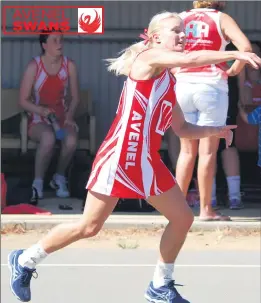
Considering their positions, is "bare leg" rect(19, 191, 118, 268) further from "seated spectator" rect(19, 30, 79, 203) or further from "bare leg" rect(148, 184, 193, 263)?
"seated spectator" rect(19, 30, 79, 203)

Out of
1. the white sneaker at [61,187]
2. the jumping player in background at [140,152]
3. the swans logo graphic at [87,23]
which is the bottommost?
the white sneaker at [61,187]

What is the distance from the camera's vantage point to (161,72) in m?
6.03

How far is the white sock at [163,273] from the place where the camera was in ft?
20.6

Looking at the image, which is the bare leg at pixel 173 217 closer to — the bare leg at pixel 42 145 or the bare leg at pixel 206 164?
the bare leg at pixel 206 164

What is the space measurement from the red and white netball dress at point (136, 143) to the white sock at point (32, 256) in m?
0.50

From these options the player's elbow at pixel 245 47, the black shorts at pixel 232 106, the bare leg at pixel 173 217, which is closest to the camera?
the bare leg at pixel 173 217

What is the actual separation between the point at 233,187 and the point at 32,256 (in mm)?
4455

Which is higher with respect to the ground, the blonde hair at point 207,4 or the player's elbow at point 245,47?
the blonde hair at point 207,4

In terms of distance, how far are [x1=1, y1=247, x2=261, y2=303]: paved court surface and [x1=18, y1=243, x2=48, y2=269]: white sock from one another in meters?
0.48

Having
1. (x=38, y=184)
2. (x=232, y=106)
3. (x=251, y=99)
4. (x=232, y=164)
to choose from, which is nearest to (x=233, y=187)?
(x=232, y=164)

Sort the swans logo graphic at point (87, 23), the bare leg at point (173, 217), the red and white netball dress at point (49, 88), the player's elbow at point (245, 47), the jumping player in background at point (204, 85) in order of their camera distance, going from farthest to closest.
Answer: the swans logo graphic at point (87, 23) < the red and white netball dress at point (49, 88) < the jumping player in background at point (204, 85) < the player's elbow at point (245, 47) < the bare leg at point (173, 217)

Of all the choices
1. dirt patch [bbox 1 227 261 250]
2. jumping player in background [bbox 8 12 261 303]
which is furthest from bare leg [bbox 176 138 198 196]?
jumping player in background [bbox 8 12 261 303]

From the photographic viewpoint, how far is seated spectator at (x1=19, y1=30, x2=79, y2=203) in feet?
35.7

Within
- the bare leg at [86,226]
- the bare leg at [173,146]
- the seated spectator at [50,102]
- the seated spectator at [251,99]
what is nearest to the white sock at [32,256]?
the bare leg at [86,226]
